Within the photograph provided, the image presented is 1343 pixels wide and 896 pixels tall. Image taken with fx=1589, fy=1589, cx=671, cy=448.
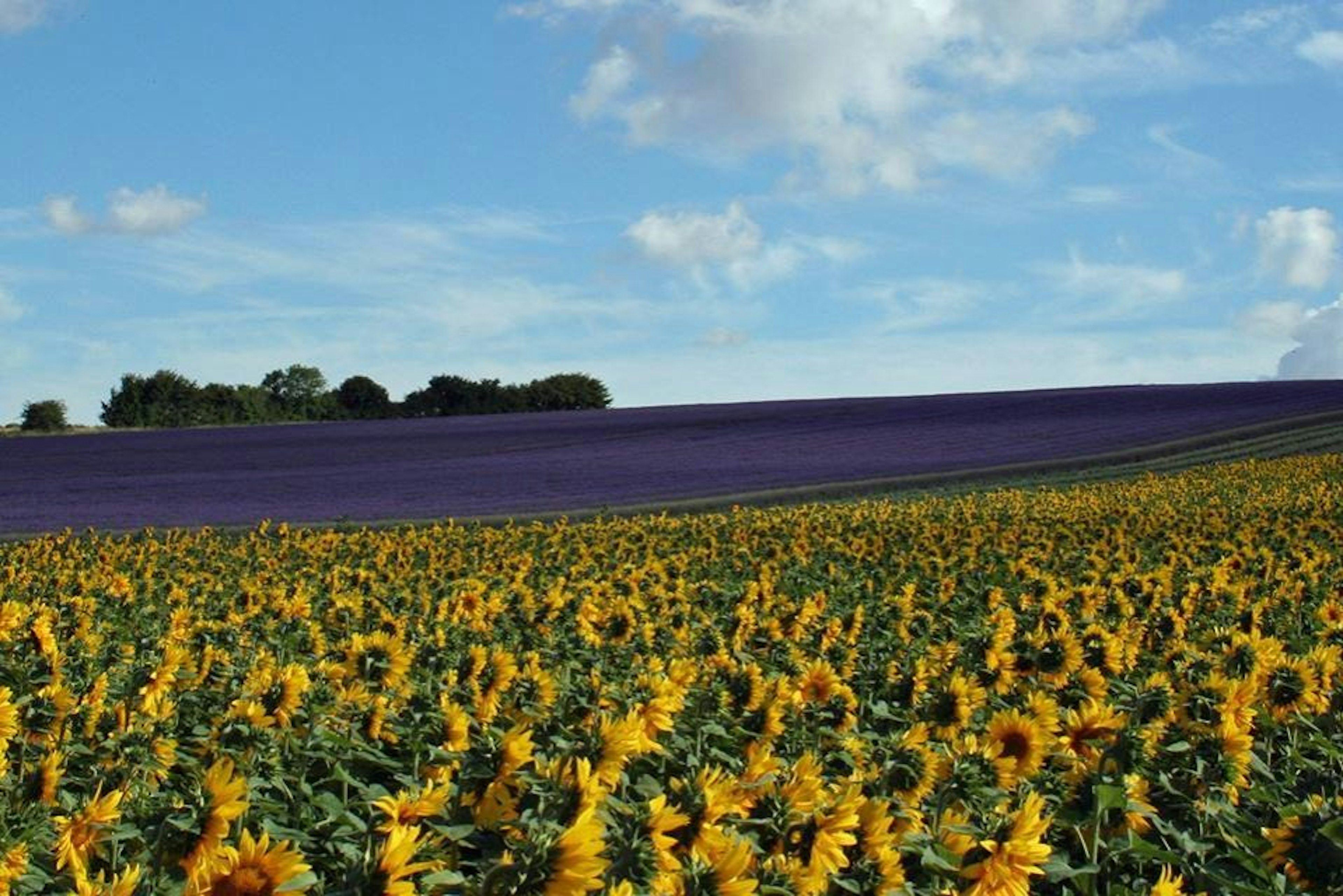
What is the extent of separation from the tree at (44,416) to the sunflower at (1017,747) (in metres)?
84.3

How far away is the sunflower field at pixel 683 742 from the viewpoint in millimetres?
3947

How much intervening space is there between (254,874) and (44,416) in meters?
86.9

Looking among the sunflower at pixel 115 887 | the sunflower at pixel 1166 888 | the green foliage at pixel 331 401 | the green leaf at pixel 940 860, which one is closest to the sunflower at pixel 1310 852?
the sunflower at pixel 1166 888

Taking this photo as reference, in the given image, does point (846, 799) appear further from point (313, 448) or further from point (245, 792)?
point (313, 448)

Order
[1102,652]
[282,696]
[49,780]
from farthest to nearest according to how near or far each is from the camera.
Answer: [1102,652] < [282,696] < [49,780]

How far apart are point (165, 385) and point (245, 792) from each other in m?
88.0

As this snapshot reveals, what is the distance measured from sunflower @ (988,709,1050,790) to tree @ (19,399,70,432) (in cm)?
8431

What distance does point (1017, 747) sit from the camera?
205 inches

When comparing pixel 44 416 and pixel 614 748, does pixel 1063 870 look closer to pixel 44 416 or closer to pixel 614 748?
pixel 614 748

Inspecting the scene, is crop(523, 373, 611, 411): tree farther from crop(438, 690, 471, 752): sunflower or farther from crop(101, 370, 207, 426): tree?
crop(438, 690, 471, 752): sunflower

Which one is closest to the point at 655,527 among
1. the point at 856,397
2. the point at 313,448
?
the point at 313,448

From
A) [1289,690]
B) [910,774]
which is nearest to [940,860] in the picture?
[910,774]

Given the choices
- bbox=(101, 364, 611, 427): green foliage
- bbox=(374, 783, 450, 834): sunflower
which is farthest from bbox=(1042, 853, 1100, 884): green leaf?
bbox=(101, 364, 611, 427): green foliage

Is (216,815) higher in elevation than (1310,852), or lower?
higher
